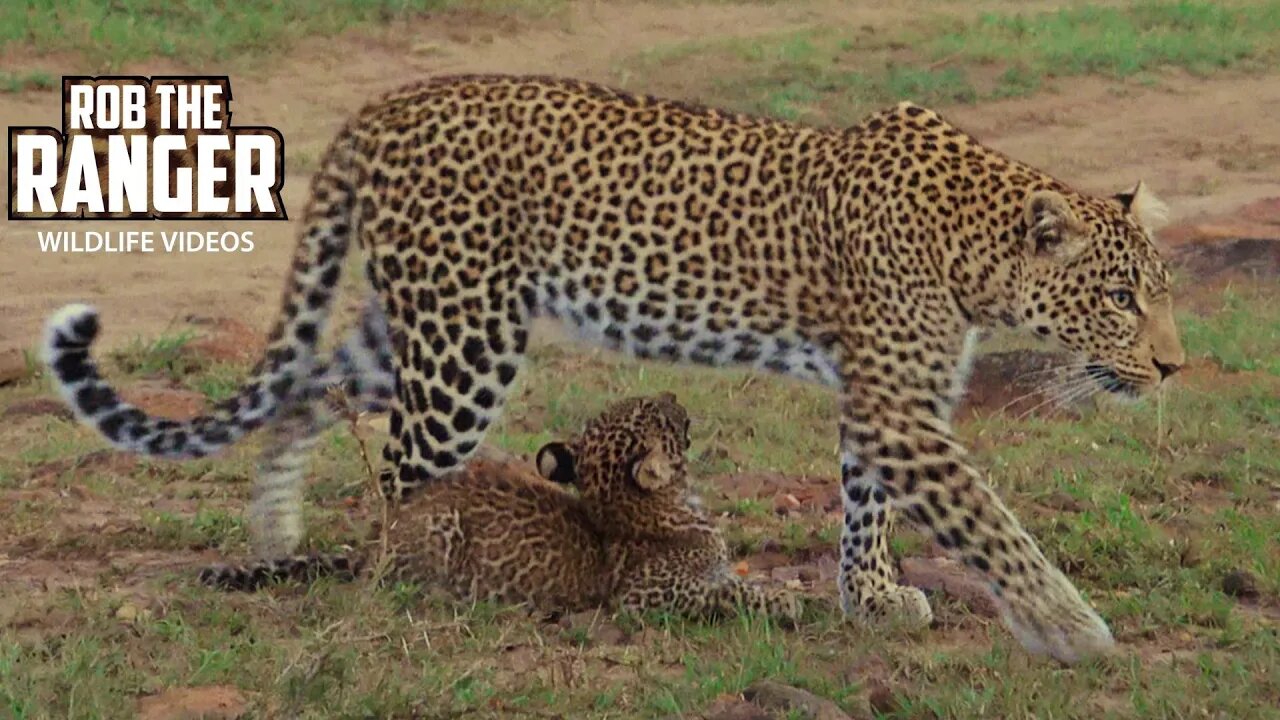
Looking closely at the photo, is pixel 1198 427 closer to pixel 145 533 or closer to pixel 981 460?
pixel 981 460

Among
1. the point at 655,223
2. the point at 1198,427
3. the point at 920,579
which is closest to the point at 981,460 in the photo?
the point at 1198,427

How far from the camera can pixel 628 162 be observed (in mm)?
7504

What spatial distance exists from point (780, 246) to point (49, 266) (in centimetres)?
708

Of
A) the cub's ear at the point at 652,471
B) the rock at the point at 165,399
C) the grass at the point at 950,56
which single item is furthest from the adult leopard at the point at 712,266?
the grass at the point at 950,56

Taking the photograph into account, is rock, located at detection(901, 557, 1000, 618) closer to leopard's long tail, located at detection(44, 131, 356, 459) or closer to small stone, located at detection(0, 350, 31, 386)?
leopard's long tail, located at detection(44, 131, 356, 459)

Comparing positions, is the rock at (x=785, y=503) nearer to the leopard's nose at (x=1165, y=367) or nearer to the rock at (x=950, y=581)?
the rock at (x=950, y=581)

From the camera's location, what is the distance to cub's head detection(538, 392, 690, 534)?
23.6ft

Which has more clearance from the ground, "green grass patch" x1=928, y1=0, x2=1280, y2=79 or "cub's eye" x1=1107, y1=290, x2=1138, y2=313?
"cub's eye" x1=1107, y1=290, x2=1138, y2=313

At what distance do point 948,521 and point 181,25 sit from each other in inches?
498

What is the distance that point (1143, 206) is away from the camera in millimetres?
7391

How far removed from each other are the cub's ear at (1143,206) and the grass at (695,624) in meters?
1.22

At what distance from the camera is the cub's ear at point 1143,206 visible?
7.35 m

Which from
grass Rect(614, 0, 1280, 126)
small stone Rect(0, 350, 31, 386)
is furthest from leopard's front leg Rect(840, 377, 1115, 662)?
grass Rect(614, 0, 1280, 126)

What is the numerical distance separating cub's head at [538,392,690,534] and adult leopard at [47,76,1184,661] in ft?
0.89
